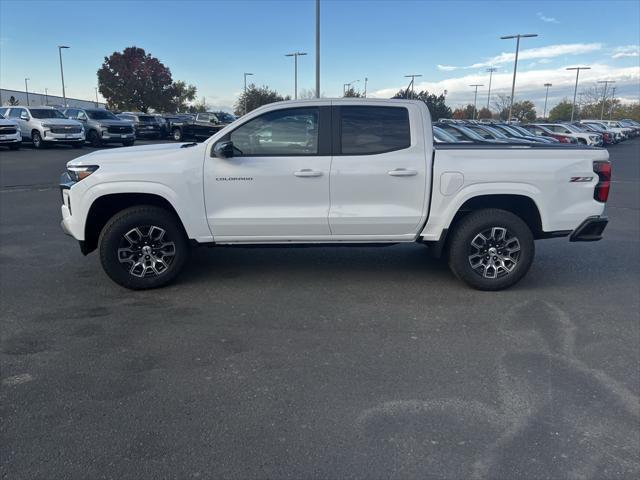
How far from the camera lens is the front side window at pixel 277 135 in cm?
549

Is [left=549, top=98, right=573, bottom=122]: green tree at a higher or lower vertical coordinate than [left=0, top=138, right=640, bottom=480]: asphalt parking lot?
higher

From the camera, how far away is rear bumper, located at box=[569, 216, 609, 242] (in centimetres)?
565

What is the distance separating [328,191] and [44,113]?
77.8ft

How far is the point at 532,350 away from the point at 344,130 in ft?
9.04

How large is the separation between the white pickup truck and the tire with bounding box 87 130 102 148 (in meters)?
22.7

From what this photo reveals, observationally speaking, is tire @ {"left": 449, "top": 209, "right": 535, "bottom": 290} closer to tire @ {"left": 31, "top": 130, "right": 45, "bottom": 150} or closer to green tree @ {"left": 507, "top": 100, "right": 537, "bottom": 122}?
tire @ {"left": 31, "top": 130, "right": 45, "bottom": 150}

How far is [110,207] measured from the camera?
A: 5.67 m

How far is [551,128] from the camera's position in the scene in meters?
33.0

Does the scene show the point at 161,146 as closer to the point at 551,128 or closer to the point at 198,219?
the point at 198,219

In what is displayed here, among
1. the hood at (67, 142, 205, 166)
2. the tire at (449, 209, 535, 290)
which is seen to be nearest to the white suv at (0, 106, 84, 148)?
the hood at (67, 142, 205, 166)

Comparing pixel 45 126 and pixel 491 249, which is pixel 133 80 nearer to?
pixel 45 126

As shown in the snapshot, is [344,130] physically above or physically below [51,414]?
above

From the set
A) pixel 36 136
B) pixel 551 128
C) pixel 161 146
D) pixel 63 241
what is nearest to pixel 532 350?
pixel 161 146

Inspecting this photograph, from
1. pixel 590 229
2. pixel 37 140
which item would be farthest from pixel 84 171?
pixel 37 140
